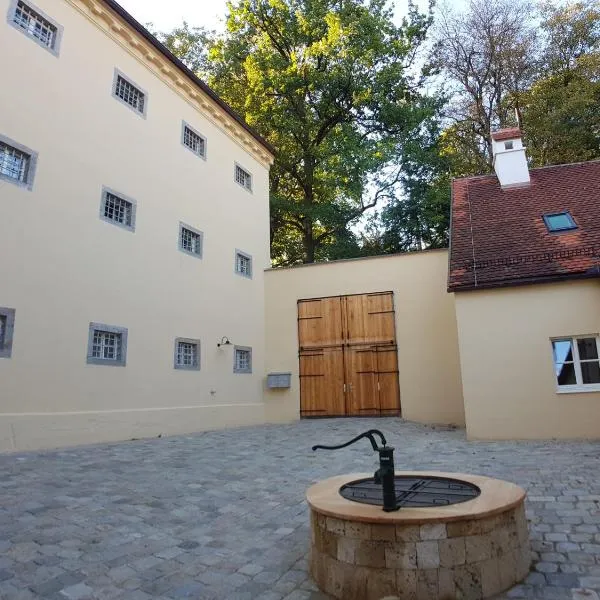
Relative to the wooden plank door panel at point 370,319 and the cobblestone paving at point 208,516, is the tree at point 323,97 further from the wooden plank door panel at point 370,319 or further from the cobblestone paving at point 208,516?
the cobblestone paving at point 208,516

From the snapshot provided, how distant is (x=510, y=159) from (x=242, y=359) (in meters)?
9.61

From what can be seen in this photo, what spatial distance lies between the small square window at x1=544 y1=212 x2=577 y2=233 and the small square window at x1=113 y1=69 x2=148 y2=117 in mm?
9835

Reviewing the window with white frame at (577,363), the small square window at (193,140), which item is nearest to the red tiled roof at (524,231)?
the window with white frame at (577,363)

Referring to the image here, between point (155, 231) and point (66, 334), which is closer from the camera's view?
point (66, 334)

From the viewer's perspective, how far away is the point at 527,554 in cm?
313

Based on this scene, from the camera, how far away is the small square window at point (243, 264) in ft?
46.1

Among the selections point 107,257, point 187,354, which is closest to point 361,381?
point 187,354

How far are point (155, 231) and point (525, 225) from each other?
8.64m

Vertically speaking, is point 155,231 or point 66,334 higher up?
point 155,231

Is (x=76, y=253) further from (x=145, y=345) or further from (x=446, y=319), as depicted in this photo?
(x=446, y=319)

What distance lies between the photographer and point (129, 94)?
1109cm

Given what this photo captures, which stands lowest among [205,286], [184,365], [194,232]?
[184,365]

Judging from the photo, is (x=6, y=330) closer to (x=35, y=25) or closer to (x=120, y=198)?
Result: (x=120, y=198)

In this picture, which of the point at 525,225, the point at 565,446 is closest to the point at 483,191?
the point at 525,225
